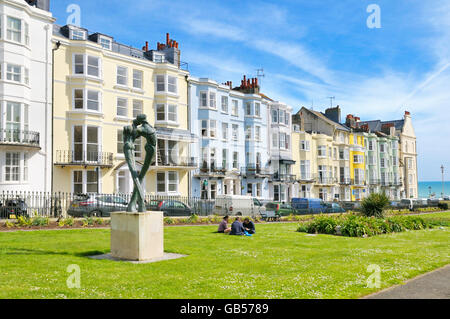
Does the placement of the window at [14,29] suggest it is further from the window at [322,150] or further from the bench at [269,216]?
the window at [322,150]

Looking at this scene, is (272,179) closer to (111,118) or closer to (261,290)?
(111,118)

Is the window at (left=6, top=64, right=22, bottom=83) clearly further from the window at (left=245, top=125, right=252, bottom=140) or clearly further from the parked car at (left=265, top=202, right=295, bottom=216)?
the window at (left=245, top=125, right=252, bottom=140)

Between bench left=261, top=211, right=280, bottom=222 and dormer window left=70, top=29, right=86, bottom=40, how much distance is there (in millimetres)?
19279

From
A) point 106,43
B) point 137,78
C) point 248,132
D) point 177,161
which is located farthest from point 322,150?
point 106,43

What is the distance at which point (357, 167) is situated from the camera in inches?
2459

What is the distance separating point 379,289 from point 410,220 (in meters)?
15.8

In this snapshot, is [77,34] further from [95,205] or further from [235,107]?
[235,107]

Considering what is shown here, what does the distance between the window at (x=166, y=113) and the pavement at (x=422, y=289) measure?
29.3 meters

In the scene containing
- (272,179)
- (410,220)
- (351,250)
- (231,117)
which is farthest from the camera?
(272,179)

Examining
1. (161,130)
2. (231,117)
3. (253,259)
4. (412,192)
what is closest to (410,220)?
(253,259)

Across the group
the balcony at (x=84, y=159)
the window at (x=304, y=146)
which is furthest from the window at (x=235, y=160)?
the balcony at (x=84, y=159)

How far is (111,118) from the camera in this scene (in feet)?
111

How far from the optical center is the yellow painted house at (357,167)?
61625 millimetres

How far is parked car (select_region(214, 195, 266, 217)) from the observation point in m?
29.3
